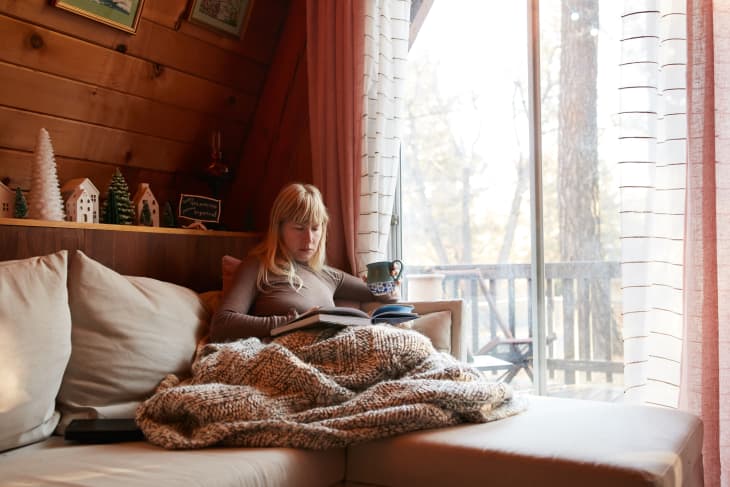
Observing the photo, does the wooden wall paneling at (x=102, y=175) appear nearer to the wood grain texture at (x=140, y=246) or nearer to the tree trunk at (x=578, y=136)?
the wood grain texture at (x=140, y=246)

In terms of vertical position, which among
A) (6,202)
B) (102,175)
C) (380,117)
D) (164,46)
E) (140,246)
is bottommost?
(140,246)

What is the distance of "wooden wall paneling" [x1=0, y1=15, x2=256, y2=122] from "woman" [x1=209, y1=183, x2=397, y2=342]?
763 mm

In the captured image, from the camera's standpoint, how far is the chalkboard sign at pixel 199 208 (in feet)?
9.21

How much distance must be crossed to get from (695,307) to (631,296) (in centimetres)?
19

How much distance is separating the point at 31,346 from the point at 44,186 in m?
0.77

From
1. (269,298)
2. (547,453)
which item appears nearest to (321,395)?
(547,453)

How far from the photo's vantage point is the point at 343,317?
76.5 inches

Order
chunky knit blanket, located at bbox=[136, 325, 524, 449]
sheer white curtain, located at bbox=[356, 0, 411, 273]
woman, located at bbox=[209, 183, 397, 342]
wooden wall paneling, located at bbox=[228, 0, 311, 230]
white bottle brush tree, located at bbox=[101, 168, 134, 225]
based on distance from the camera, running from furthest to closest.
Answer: wooden wall paneling, located at bbox=[228, 0, 311, 230] < sheer white curtain, located at bbox=[356, 0, 411, 273] < white bottle brush tree, located at bbox=[101, 168, 134, 225] < woman, located at bbox=[209, 183, 397, 342] < chunky knit blanket, located at bbox=[136, 325, 524, 449]

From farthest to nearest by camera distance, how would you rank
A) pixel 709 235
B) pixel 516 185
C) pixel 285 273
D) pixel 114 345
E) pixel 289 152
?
pixel 289 152 → pixel 516 185 → pixel 285 273 → pixel 709 235 → pixel 114 345

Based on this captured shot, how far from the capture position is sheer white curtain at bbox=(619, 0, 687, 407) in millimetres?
2164

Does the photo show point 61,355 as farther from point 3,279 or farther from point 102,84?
point 102,84

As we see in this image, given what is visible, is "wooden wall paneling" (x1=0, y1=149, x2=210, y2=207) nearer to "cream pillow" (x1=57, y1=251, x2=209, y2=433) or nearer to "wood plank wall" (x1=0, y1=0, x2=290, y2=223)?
"wood plank wall" (x1=0, y1=0, x2=290, y2=223)

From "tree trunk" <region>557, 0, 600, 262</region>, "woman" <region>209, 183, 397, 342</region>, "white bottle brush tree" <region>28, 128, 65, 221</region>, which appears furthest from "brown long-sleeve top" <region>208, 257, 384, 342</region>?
"tree trunk" <region>557, 0, 600, 262</region>

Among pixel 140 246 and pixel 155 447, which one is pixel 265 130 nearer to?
pixel 140 246
